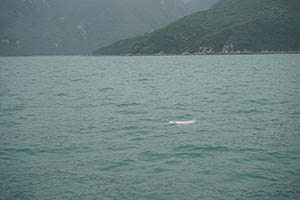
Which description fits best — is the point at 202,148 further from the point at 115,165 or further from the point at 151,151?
the point at 115,165

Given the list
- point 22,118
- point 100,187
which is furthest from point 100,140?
point 22,118

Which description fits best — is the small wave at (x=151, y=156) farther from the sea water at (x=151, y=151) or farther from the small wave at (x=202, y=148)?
the small wave at (x=202, y=148)

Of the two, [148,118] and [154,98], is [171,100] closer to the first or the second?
[154,98]

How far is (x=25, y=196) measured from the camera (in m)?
14.9

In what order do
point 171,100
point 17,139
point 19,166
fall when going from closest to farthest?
1. point 19,166
2. point 17,139
3. point 171,100

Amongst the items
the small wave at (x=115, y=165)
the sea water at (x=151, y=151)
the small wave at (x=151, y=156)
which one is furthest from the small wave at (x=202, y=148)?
the small wave at (x=115, y=165)

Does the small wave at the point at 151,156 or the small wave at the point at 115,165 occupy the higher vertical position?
the small wave at the point at 151,156

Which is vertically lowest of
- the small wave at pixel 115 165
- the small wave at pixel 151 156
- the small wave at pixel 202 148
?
the small wave at pixel 115 165

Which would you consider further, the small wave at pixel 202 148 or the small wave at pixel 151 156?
the small wave at pixel 202 148

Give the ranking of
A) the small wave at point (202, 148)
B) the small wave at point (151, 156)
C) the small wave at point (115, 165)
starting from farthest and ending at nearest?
the small wave at point (202, 148) → the small wave at point (151, 156) → the small wave at point (115, 165)

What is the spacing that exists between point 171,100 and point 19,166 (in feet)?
85.2

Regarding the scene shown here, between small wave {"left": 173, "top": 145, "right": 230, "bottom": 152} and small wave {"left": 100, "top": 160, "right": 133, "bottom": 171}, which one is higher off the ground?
small wave {"left": 173, "top": 145, "right": 230, "bottom": 152}

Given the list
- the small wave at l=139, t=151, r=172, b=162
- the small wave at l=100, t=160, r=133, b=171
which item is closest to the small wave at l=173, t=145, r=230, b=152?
the small wave at l=139, t=151, r=172, b=162

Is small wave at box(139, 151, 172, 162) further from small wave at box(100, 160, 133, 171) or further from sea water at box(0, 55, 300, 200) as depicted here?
small wave at box(100, 160, 133, 171)
